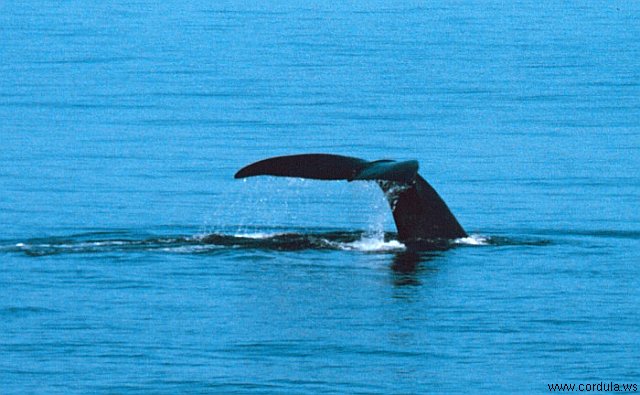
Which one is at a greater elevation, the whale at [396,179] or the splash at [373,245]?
the whale at [396,179]

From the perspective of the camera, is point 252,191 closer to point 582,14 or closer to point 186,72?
point 186,72

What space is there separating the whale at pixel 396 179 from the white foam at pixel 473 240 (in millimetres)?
41

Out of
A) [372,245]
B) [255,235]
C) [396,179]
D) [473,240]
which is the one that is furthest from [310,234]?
[396,179]

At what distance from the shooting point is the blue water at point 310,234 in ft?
39.5

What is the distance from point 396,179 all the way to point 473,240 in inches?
72.4

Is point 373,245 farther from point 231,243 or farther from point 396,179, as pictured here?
point 396,179

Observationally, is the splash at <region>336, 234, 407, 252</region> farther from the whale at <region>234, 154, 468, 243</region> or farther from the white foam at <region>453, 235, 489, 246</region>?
the white foam at <region>453, 235, 489, 246</region>

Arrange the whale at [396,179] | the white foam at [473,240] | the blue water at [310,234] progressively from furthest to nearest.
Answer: the white foam at [473,240]
the whale at [396,179]
the blue water at [310,234]

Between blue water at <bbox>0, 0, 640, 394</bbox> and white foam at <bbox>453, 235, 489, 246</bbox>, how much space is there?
0.03m

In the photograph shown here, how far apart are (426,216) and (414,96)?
16.9 meters

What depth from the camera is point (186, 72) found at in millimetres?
38500

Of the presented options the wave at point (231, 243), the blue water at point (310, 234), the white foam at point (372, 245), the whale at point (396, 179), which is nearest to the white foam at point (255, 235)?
the wave at point (231, 243)

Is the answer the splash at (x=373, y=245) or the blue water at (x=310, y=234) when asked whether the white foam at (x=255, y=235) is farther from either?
the splash at (x=373, y=245)

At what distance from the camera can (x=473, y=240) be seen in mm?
15844
